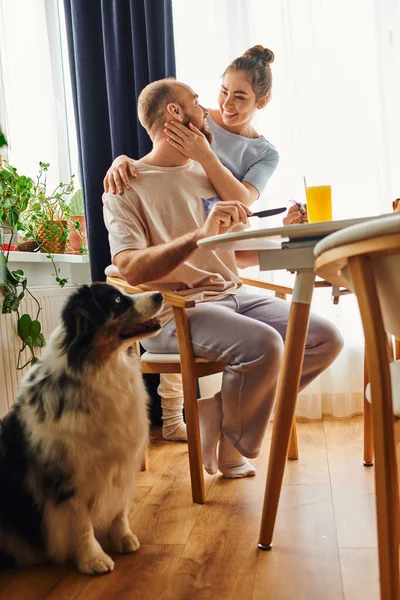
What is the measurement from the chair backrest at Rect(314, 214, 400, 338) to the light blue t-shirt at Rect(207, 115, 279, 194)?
67.8 inches

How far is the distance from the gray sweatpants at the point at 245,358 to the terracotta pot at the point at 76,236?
4.48 feet

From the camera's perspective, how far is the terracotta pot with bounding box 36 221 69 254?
2.91 meters

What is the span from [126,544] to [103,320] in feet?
1.99

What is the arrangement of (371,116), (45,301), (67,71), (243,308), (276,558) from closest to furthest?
(276,558)
(243,308)
(45,301)
(371,116)
(67,71)

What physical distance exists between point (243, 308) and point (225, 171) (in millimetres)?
527

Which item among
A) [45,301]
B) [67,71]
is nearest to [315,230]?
[45,301]

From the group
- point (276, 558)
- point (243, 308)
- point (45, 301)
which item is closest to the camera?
point (276, 558)

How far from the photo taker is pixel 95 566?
1597 millimetres

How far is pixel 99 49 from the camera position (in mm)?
3227

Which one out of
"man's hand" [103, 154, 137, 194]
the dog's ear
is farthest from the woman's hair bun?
the dog's ear

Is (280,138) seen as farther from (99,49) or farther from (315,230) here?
(315,230)

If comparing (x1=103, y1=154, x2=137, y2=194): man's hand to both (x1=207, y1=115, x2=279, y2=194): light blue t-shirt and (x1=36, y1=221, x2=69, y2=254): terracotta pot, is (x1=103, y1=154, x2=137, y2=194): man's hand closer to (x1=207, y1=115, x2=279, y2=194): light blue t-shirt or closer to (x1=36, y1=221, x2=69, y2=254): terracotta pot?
(x1=207, y1=115, x2=279, y2=194): light blue t-shirt

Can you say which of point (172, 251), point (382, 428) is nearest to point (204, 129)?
point (172, 251)

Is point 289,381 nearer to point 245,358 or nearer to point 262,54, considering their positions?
point 245,358
